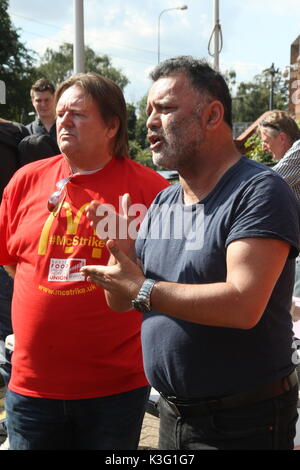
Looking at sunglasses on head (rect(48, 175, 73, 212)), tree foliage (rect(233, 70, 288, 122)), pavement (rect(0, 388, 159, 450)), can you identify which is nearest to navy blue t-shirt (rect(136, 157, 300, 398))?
sunglasses on head (rect(48, 175, 73, 212))

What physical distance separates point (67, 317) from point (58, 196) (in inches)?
18.3

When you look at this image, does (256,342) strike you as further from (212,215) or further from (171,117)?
(171,117)

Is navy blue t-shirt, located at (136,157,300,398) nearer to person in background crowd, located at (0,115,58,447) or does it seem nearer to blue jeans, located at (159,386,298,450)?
blue jeans, located at (159,386,298,450)

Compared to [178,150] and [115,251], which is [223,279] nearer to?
[115,251]

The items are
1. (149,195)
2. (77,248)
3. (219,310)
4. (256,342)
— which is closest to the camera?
(219,310)

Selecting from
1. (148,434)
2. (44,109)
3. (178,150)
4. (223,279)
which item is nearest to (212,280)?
(223,279)

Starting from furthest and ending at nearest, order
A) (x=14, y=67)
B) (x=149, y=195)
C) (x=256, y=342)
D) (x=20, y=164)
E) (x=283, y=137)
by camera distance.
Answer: (x=14, y=67) < (x=283, y=137) < (x=20, y=164) < (x=149, y=195) < (x=256, y=342)

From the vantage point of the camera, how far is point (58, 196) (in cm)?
240

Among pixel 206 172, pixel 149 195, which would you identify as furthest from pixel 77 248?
pixel 206 172

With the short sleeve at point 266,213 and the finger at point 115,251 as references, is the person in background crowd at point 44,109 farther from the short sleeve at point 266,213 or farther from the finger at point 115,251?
the short sleeve at point 266,213

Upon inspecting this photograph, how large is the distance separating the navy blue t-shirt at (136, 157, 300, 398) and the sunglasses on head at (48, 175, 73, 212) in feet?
1.91

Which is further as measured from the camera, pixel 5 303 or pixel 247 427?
pixel 5 303

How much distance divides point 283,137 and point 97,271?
310 centimetres

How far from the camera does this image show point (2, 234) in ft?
8.39
